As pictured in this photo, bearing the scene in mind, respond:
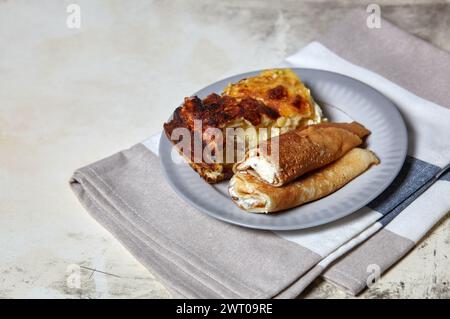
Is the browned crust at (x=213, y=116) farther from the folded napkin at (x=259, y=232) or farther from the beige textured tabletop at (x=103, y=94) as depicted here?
the beige textured tabletop at (x=103, y=94)

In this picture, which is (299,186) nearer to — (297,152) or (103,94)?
(297,152)

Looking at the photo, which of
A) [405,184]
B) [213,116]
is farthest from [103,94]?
[405,184]

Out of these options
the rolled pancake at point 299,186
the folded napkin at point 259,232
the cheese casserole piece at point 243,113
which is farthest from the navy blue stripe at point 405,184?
the cheese casserole piece at point 243,113

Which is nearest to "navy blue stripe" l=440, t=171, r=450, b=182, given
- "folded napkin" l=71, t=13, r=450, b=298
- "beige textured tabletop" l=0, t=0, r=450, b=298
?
"folded napkin" l=71, t=13, r=450, b=298

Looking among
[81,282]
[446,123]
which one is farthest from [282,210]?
[446,123]

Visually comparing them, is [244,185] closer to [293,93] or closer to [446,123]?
[293,93]

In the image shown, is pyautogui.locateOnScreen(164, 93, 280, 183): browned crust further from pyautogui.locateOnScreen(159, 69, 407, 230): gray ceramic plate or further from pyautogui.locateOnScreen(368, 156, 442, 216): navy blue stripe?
pyautogui.locateOnScreen(368, 156, 442, 216): navy blue stripe
